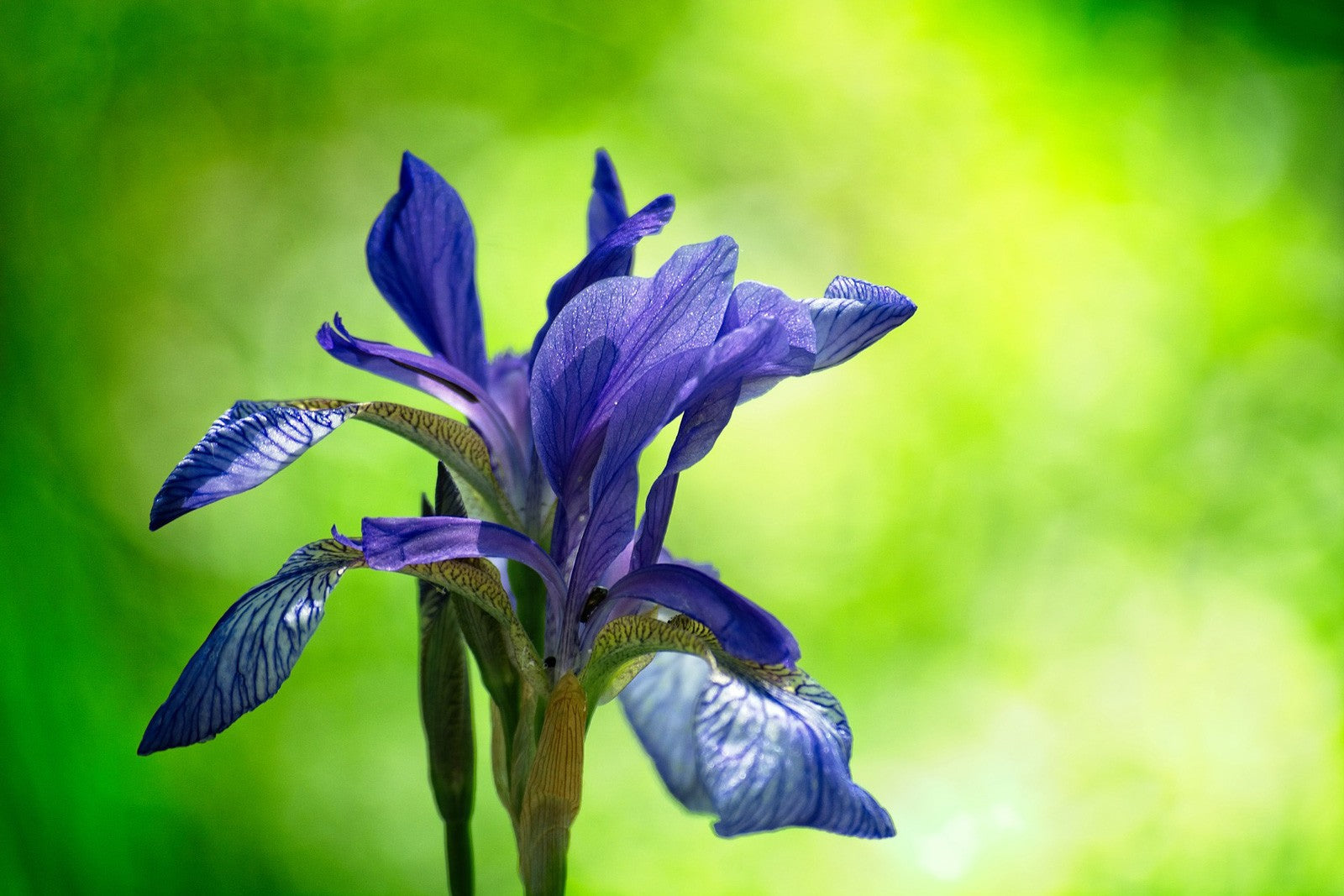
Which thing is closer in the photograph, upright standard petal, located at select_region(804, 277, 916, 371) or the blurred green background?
upright standard petal, located at select_region(804, 277, 916, 371)

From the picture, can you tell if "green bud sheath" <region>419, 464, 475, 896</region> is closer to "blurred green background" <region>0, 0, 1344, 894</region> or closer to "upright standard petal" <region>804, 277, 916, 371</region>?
"upright standard petal" <region>804, 277, 916, 371</region>

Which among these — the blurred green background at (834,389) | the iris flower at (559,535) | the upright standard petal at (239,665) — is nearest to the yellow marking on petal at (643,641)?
the iris flower at (559,535)

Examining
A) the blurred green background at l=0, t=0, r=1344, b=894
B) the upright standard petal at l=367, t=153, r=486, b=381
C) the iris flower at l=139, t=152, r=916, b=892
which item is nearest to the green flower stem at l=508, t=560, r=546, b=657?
the iris flower at l=139, t=152, r=916, b=892

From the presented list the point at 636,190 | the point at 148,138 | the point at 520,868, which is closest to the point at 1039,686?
the point at 636,190

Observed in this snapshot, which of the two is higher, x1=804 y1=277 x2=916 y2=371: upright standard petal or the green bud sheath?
x1=804 y1=277 x2=916 y2=371: upright standard petal

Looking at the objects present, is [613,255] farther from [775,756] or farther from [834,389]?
[834,389]

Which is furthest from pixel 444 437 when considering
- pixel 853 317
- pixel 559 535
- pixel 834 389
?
pixel 834 389

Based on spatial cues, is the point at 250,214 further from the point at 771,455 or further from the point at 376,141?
the point at 771,455
